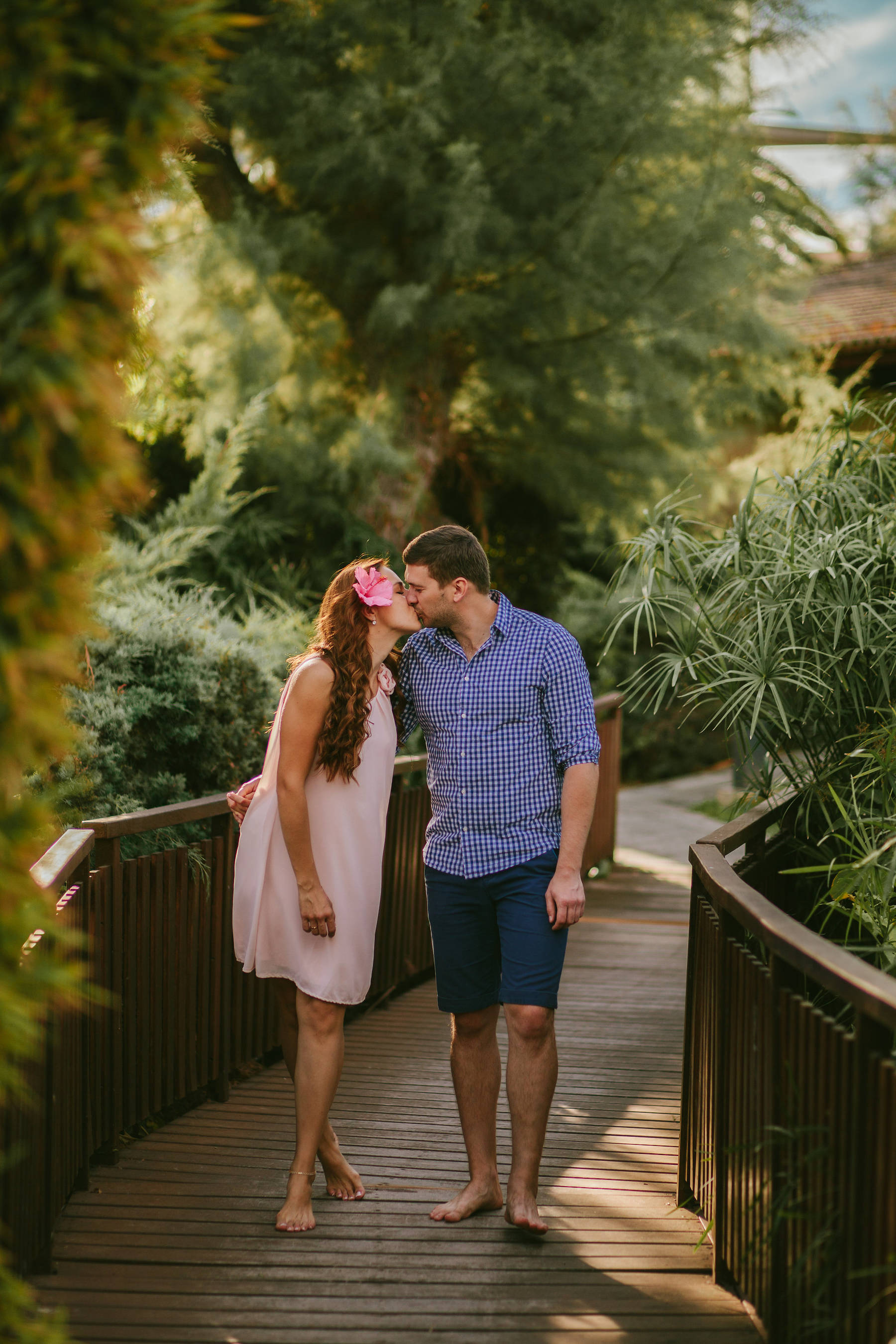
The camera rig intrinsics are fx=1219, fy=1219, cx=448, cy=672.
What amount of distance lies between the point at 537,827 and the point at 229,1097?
178 centimetres

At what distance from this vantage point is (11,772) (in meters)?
1.67

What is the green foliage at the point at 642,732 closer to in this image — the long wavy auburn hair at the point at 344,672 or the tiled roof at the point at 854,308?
the tiled roof at the point at 854,308

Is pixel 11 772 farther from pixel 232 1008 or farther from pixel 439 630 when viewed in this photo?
pixel 232 1008

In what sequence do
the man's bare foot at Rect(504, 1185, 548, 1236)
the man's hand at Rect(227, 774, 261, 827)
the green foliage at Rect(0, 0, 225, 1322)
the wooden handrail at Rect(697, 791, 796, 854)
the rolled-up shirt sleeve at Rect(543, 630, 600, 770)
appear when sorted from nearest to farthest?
the green foliage at Rect(0, 0, 225, 1322), the man's bare foot at Rect(504, 1185, 548, 1236), the rolled-up shirt sleeve at Rect(543, 630, 600, 770), the man's hand at Rect(227, 774, 261, 827), the wooden handrail at Rect(697, 791, 796, 854)

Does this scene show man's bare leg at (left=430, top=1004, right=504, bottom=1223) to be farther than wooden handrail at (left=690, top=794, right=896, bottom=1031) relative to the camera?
Yes

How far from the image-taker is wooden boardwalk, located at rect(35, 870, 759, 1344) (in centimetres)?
270

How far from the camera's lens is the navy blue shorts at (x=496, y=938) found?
3170 millimetres

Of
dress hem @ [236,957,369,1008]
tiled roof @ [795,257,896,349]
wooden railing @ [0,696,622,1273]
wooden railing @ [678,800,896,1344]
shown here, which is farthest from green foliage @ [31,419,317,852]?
tiled roof @ [795,257,896,349]

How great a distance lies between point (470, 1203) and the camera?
3285mm

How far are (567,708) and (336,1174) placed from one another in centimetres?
145

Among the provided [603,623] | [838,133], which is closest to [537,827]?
[603,623]

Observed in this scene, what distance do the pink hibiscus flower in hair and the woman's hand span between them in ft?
2.45

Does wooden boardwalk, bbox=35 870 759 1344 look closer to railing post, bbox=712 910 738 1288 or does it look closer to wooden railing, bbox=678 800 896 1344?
railing post, bbox=712 910 738 1288

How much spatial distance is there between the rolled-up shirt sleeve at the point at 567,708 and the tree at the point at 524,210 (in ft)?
16.6
